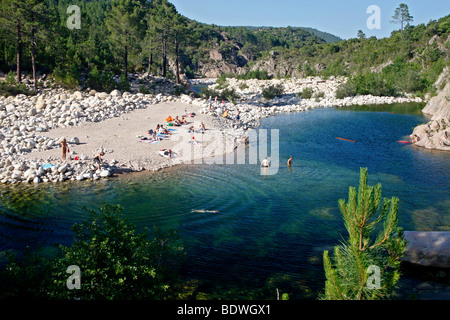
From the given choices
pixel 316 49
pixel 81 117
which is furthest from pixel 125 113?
pixel 316 49

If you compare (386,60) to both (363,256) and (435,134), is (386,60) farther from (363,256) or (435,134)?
(363,256)

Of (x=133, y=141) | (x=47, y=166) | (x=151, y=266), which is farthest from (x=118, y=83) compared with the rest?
(x=151, y=266)

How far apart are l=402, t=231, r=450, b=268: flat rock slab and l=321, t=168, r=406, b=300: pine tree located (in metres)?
6.90

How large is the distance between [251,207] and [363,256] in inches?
487

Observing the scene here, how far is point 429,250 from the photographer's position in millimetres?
12500

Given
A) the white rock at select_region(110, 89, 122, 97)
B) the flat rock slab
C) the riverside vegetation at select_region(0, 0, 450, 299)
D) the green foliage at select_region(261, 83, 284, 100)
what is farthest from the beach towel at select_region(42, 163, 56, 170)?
the green foliage at select_region(261, 83, 284, 100)

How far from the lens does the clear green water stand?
13023mm

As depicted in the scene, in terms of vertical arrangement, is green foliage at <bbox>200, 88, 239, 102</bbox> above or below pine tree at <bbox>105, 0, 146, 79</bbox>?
below

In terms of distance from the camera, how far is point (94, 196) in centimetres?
1981

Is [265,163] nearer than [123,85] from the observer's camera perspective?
Yes

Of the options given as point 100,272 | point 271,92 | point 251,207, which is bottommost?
point 251,207

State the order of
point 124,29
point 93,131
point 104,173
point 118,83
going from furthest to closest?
1. point 124,29
2. point 118,83
3. point 93,131
4. point 104,173

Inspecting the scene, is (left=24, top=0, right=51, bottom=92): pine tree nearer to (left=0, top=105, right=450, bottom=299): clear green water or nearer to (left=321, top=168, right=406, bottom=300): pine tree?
(left=0, top=105, right=450, bottom=299): clear green water
